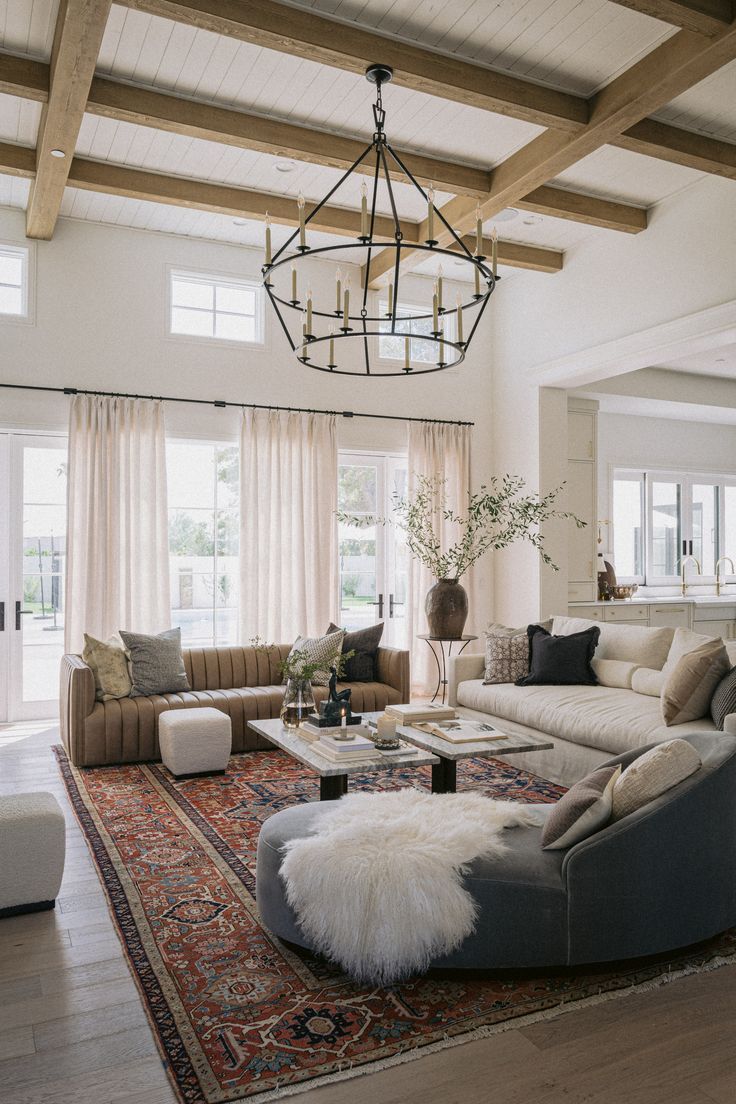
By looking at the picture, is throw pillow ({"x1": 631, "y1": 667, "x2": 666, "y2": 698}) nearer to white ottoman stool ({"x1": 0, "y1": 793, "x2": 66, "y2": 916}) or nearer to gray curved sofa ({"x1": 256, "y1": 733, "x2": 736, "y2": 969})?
gray curved sofa ({"x1": 256, "y1": 733, "x2": 736, "y2": 969})

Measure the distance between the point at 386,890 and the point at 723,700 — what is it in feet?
7.02

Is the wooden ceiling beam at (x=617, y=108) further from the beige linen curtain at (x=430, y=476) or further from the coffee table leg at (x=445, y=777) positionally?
the coffee table leg at (x=445, y=777)

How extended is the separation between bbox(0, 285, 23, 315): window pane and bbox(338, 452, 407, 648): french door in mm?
2763

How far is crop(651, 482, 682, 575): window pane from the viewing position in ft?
29.5

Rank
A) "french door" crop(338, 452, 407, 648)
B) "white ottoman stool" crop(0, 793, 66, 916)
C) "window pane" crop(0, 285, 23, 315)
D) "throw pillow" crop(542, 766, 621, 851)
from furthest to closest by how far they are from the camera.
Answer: "french door" crop(338, 452, 407, 648) < "window pane" crop(0, 285, 23, 315) < "white ottoman stool" crop(0, 793, 66, 916) < "throw pillow" crop(542, 766, 621, 851)

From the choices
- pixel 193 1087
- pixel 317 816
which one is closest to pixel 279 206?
pixel 317 816

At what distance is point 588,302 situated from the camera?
645 cm

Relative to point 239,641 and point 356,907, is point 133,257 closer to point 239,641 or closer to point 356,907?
point 239,641

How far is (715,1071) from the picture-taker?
202 cm

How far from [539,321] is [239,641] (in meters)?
3.66

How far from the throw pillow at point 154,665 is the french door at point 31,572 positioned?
3.92ft

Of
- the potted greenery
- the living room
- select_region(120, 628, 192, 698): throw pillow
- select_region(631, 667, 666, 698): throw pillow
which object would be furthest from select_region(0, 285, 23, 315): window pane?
select_region(631, 667, 666, 698): throw pillow

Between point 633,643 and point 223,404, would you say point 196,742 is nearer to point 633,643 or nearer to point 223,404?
point 633,643

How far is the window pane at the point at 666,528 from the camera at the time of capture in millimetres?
9000
